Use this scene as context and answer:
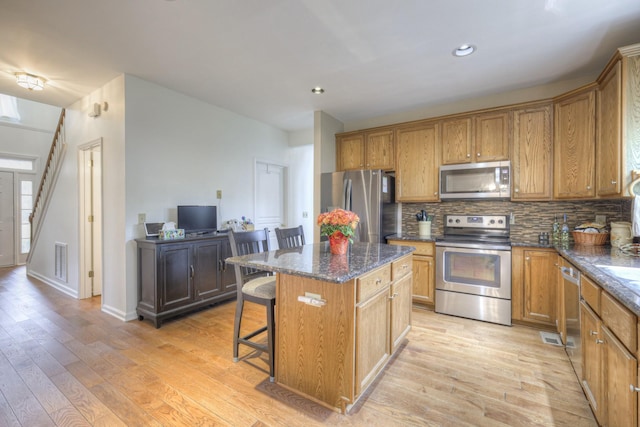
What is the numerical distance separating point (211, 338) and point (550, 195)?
12.3ft

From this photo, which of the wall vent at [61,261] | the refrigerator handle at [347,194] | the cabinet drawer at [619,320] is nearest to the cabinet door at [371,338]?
the cabinet drawer at [619,320]

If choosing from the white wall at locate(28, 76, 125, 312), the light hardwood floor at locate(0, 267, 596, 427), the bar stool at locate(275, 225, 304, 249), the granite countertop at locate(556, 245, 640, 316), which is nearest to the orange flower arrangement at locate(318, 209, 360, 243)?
the bar stool at locate(275, 225, 304, 249)

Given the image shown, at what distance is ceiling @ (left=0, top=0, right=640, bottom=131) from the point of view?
202 cm

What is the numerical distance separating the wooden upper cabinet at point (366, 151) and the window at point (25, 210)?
693 cm

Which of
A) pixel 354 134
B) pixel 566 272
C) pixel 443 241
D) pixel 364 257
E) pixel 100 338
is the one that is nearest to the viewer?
pixel 364 257

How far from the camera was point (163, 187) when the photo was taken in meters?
3.45

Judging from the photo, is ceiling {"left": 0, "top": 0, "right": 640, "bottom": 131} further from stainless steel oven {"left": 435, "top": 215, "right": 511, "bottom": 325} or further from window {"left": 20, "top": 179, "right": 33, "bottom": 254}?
window {"left": 20, "top": 179, "right": 33, "bottom": 254}

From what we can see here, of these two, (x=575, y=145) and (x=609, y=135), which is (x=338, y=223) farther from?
(x=575, y=145)

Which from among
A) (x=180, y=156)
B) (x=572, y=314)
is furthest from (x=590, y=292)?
(x=180, y=156)

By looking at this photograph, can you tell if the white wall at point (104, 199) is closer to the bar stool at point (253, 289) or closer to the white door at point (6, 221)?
the bar stool at point (253, 289)

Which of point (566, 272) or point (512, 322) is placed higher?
point (566, 272)

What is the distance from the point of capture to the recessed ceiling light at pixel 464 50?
2.47 m

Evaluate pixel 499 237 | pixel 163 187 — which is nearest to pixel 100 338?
pixel 163 187

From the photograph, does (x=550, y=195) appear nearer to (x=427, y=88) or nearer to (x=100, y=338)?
(x=427, y=88)
